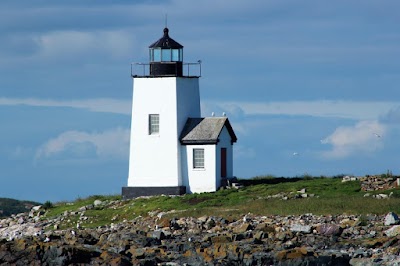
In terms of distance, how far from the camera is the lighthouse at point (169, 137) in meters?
43.6

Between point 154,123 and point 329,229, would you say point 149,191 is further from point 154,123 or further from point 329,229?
point 329,229

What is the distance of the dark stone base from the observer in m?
43.4

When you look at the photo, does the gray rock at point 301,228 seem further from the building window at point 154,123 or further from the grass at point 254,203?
the building window at point 154,123

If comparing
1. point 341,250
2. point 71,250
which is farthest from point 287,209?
point 71,250

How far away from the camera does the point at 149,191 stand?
43.8 metres

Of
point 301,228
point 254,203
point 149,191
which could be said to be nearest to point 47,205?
point 149,191

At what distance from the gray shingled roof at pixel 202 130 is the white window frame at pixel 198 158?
1.31 feet

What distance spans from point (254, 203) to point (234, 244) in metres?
10.3

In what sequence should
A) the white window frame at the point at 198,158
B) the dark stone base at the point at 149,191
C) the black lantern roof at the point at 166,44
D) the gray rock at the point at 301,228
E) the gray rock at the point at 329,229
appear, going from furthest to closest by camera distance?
1. the black lantern roof at the point at 166,44
2. the white window frame at the point at 198,158
3. the dark stone base at the point at 149,191
4. the gray rock at the point at 301,228
5. the gray rock at the point at 329,229

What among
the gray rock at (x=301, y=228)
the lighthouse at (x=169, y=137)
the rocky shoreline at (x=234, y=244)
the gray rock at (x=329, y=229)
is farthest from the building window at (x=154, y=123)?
the gray rock at (x=329, y=229)

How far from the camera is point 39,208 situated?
45812 millimetres

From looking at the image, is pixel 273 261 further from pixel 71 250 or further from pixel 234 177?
pixel 234 177

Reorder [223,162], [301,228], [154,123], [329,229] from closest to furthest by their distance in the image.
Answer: [329,229] < [301,228] < [154,123] < [223,162]

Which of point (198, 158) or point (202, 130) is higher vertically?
point (202, 130)
